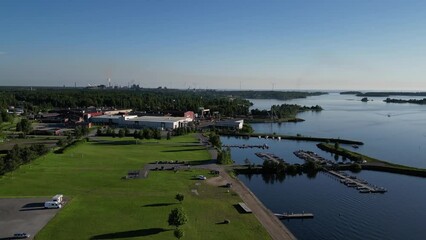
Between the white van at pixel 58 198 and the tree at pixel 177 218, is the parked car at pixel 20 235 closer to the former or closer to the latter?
the white van at pixel 58 198

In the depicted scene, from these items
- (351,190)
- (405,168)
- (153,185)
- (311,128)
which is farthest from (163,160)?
(311,128)

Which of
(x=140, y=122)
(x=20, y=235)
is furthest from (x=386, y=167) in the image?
(x=140, y=122)

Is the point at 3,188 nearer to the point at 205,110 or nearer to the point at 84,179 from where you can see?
the point at 84,179

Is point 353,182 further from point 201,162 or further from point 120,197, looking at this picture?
point 120,197

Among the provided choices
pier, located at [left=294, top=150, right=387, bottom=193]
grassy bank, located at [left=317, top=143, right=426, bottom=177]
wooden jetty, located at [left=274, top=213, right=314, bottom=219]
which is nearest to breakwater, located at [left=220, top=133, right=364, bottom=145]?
grassy bank, located at [left=317, top=143, right=426, bottom=177]

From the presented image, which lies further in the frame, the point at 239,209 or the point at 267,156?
the point at 267,156

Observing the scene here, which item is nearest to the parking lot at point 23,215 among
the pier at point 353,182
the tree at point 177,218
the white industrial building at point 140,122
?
the tree at point 177,218
